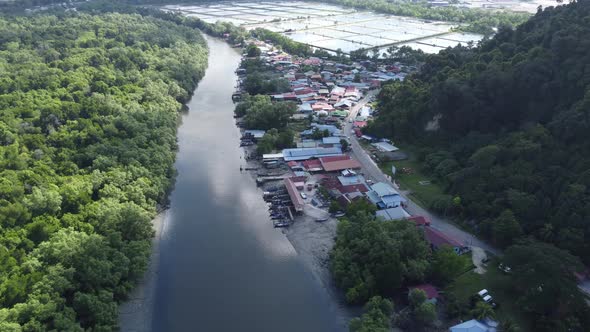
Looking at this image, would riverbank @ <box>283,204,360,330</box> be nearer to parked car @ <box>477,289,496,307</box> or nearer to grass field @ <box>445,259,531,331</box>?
grass field @ <box>445,259,531,331</box>

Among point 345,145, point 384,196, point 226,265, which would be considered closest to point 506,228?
point 384,196

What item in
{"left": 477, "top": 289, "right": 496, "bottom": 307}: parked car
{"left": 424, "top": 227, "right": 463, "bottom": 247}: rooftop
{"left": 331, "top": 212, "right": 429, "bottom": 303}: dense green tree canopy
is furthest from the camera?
{"left": 424, "top": 227, "right": 463, "bottom": 247}: rooftop

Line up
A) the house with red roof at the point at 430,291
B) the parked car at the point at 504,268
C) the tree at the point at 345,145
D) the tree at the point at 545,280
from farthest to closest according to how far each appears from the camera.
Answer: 1. the tree at the point at 345,145
2. the parked car at the point at 504,268
3. the house with red roof at the point at 430,291
4. the tree at the point at 545,280

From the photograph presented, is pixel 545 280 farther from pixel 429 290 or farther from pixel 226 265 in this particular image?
pixel 226 265

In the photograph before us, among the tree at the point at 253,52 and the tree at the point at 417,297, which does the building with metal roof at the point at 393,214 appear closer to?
the tree at the point at 417,297

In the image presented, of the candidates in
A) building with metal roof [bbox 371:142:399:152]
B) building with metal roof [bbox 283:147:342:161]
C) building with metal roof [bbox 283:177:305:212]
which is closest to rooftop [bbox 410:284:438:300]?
building with metal roof [bbox 283:177:305:212]

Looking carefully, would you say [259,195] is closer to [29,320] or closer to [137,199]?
[137,199]

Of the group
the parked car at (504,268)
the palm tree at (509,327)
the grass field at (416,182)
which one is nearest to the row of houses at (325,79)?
the grass field at (416,182)
